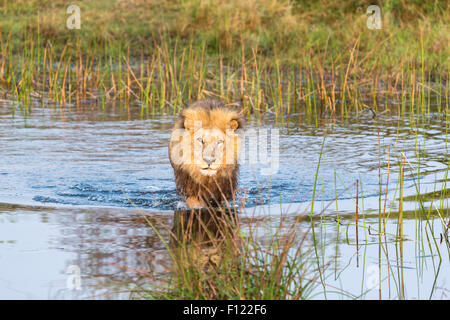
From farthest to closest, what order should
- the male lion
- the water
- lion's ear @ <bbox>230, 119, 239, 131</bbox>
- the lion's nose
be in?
lion's ear @ <bbox>230, 119, 239, 131</bbox>
the male lion
the lion's nose
the water

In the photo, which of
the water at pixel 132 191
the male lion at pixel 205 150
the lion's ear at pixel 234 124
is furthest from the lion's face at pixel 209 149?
the water at pixel 132 191

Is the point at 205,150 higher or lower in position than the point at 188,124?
lower

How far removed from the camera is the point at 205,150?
19.4 ft

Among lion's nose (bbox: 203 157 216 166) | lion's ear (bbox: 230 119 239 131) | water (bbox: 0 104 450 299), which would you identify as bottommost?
water (bbox: 0 104 450 299)

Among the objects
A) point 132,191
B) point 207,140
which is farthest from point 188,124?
point 132,191

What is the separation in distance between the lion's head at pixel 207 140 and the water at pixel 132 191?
406 millimetres

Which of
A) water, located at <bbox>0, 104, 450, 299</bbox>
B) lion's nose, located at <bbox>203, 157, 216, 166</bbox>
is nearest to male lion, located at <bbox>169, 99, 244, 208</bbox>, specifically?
lion's nose, located at <bbox>203, 157, 216, 166</bbox>

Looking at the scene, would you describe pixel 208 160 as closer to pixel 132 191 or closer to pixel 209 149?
pixel 209 149

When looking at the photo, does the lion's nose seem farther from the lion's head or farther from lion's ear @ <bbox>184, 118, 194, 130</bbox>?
lion's ear @ <bbox>184, 118, 194, 130</bbox>

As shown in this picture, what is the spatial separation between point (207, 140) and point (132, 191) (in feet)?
3.98

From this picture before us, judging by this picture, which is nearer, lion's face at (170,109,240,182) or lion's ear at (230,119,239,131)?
lion's face at (170,109,240,182)

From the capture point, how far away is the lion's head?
5945mm

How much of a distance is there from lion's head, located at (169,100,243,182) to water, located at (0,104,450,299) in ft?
1.33
